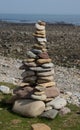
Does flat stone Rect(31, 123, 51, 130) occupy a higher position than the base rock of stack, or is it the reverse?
the base rock of stack

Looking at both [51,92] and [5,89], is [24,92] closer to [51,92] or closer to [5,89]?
[51,92]

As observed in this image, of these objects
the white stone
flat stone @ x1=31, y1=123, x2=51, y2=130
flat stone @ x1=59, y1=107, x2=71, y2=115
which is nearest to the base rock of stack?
flat stone @ x1=59, y1=107, x2=71, y2=115

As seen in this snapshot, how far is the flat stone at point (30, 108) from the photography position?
23281 mm

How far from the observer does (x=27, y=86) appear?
80.8 ft

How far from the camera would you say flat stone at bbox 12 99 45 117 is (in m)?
Result: 23.3

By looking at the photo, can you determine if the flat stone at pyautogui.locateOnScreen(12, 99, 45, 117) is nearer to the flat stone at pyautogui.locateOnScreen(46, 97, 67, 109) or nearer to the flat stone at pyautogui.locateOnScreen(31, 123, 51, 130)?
the flat stone at pyautogui.locateOnScreen(46, 97, 67, 109)

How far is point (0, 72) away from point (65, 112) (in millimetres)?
16995

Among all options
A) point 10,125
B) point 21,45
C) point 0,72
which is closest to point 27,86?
point 10,125

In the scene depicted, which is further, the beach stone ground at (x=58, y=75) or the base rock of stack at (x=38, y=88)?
the beach stone ground at (x=58, y=75)

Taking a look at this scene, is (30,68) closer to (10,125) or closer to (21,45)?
(10,125)

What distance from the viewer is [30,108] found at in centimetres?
2333

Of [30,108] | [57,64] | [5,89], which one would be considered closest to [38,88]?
[30,108]

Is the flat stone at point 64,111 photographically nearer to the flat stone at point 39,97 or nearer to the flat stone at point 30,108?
the flat stone at point 30,108

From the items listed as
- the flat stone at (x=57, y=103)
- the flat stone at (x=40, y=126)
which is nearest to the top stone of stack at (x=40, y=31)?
the flat stone at (x=57, y=103)
